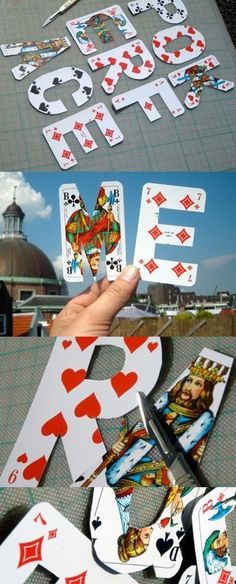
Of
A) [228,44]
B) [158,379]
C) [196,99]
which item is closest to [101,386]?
[158,379]

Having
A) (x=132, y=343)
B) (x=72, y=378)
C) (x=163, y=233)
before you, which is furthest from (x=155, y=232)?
(x=72, y=378)

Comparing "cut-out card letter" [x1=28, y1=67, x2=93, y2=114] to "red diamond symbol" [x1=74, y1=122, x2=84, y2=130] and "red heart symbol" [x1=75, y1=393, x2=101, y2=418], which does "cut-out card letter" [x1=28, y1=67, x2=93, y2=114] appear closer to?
"red diamond symbol" [x1=74, y1=122, x2=84, y2=130]

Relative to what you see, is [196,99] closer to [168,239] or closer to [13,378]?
[168,239]

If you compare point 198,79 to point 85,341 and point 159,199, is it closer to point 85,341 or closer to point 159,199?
point 159,199

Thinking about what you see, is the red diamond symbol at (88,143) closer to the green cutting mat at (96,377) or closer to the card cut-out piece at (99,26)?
the card cut-out piece at (99,26)

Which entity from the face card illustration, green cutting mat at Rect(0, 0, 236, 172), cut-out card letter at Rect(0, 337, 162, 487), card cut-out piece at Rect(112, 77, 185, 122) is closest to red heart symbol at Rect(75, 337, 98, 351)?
cut-out card letter at Rect(0, 337, 162, 487)
